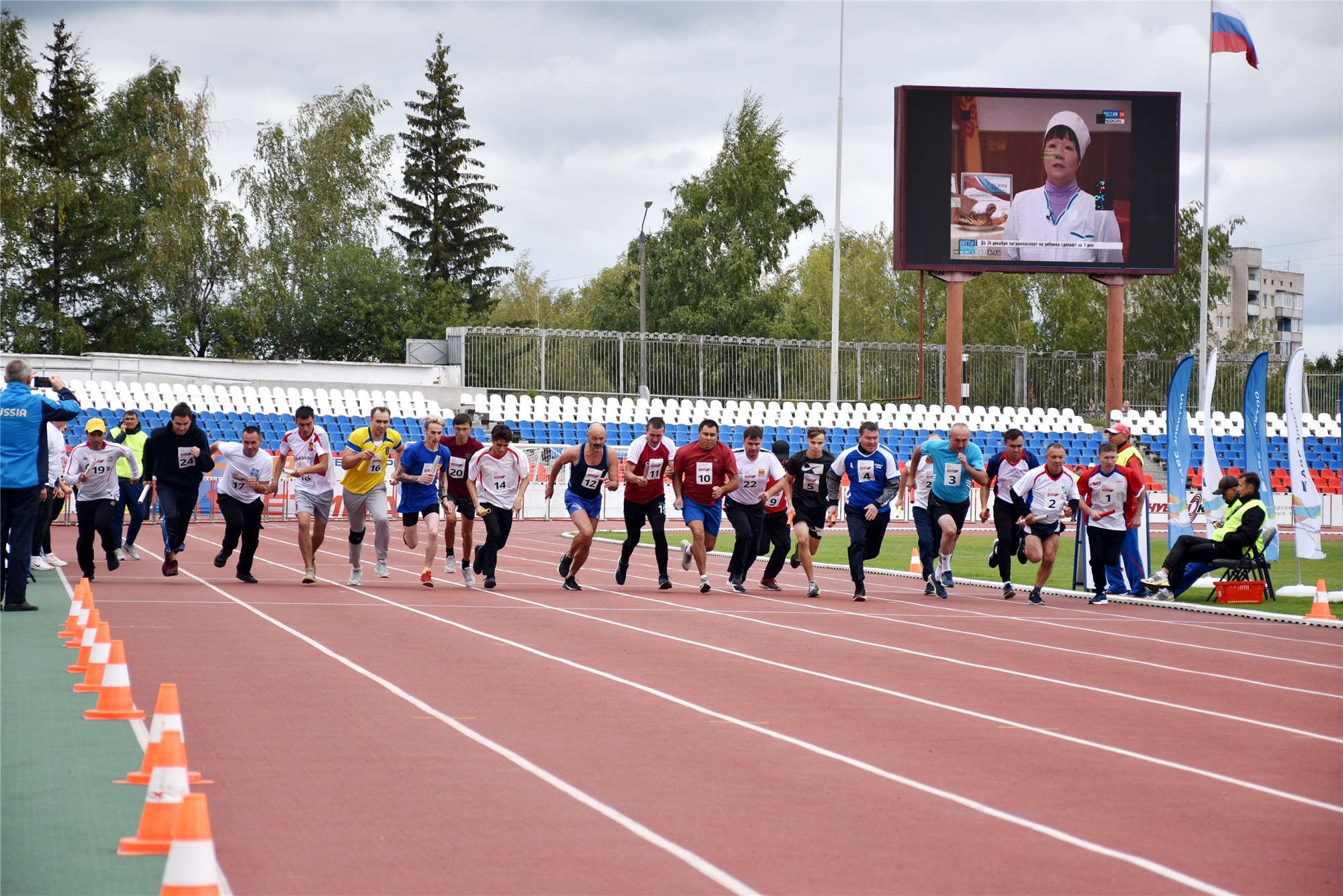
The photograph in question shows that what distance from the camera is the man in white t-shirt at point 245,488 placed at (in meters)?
15.7

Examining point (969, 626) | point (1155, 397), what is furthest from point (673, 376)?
point (969, 626)

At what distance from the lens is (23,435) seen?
12.6 meters

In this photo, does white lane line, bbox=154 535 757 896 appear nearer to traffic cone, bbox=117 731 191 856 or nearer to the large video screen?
traffic cone, bbox=117 731 191 856

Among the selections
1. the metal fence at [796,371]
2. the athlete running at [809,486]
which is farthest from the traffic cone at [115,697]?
the metal fence at [796,371]

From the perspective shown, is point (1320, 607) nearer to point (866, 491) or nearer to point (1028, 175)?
point (866, 491)

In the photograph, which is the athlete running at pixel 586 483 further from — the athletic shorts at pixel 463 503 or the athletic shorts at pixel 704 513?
the athletic shorts at pixel 463 503

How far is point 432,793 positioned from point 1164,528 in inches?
1250

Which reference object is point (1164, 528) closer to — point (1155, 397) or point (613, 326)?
point (1155, 397)

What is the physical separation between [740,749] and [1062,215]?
112 ft

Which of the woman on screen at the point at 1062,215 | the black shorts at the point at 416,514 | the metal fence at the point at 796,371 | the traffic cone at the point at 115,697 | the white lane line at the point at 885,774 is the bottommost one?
the white lane line at the point at 885,774

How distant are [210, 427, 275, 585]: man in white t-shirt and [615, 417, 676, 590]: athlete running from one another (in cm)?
400

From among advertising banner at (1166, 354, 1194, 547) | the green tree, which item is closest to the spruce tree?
the green tree

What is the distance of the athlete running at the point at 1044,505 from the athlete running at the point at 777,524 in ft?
9.02

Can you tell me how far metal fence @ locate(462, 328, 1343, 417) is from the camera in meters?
47.2
